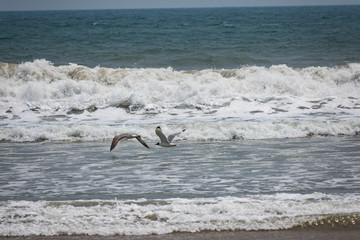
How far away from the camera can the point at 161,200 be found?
6.90 metres

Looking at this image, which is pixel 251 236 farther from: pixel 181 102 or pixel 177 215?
pixel 181 102

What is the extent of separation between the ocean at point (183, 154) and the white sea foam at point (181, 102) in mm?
47

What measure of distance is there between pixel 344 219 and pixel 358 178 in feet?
6.58

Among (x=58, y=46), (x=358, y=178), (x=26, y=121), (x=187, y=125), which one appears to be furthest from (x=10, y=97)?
(x=58, y=46)

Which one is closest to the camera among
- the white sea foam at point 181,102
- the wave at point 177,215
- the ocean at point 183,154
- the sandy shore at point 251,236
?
the sandy shore at point 251,236

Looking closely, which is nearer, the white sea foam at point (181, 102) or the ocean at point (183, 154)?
the ocean at point (183, 154)

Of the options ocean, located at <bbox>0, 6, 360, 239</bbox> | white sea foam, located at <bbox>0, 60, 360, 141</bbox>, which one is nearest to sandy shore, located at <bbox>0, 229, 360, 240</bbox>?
ocean, located at <bbox>0, 6, 360, 239</bbox>

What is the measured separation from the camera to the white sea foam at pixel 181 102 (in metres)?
12.1

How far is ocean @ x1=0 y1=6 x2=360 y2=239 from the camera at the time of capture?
614 cm

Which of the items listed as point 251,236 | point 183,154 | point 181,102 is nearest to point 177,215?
point 251,236

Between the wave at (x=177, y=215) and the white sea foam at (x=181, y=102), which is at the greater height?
the wave at (x=177, y=215)

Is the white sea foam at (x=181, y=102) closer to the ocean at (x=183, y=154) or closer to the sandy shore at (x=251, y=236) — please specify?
the ocean at (x=183, y=154)

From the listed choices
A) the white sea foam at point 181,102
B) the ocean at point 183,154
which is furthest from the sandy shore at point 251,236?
the white sea foam at point 181,102

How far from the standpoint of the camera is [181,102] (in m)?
14.8
